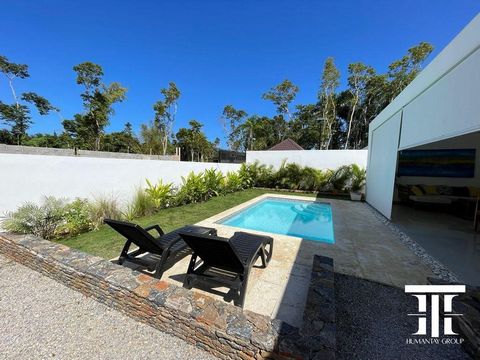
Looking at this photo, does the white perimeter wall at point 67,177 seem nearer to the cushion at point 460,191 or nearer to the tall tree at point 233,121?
the cushion at point 460,191

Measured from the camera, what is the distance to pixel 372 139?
10.7 meters

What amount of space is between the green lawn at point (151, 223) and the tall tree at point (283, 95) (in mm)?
28462

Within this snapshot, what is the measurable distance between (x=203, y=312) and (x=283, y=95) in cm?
3590

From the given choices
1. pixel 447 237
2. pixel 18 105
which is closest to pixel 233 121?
pixel 18 105

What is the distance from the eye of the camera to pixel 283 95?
33.8m

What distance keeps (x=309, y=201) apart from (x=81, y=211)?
32.1ft

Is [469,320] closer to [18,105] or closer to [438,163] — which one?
[438,163]

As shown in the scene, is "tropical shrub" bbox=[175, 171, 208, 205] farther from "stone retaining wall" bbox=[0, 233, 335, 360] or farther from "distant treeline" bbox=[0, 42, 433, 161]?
"distant treeline" bbox=[0, 42, 433, 161]

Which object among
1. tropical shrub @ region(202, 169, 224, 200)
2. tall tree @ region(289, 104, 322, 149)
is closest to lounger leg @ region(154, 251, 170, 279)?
tropical shrub @ region(202, 169, 224, 200)

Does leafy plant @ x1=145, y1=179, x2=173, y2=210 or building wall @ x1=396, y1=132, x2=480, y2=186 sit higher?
building wall @ x1=396, y1=132, x2=480, y2=186

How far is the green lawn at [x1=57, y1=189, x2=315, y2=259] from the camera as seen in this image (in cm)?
440

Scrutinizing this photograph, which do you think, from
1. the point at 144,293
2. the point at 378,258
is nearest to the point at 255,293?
the point at 144,293

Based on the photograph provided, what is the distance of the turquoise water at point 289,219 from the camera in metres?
6.79

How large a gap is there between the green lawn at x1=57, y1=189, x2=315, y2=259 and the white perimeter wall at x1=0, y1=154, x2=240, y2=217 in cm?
125
